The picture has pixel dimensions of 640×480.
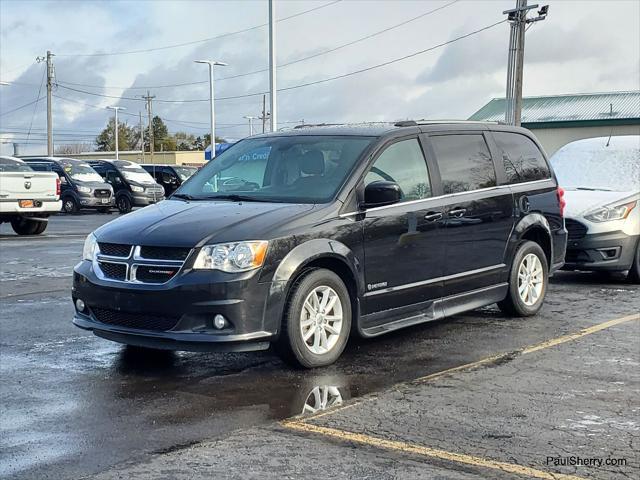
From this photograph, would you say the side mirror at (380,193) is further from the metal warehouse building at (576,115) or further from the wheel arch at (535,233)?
the metal warehouse building at (576,115)

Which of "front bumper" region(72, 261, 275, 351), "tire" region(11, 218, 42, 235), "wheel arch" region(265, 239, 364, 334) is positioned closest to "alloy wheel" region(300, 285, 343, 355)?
"wheel arch" region(265, 239, 364, 334)

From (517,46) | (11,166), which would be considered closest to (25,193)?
(11,166)

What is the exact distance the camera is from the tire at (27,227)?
773 inches

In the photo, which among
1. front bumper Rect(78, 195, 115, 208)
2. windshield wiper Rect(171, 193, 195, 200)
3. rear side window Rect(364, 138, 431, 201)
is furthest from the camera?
front bumper Rect(78, 195, 115, 208)

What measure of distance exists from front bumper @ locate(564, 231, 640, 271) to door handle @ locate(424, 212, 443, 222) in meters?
3.86

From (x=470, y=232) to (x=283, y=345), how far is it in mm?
2300

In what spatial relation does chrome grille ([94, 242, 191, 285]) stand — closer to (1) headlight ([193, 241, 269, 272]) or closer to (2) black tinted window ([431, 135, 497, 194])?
(1) headlight ([193, 241, 269, 272])

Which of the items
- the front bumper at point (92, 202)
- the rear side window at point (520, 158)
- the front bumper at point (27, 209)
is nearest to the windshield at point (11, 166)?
the front bumper at point (27, 209)

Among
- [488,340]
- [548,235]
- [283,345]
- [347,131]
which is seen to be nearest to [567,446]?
[283,345]

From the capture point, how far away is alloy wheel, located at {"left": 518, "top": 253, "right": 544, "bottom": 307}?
320 inches

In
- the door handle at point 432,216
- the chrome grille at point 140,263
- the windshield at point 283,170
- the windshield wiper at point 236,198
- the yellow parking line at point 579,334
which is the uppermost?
the windshield at point 283,170

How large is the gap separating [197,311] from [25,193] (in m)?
14.0

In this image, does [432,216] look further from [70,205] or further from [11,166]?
[70,205]

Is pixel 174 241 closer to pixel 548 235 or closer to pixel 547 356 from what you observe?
pixel 547 356
